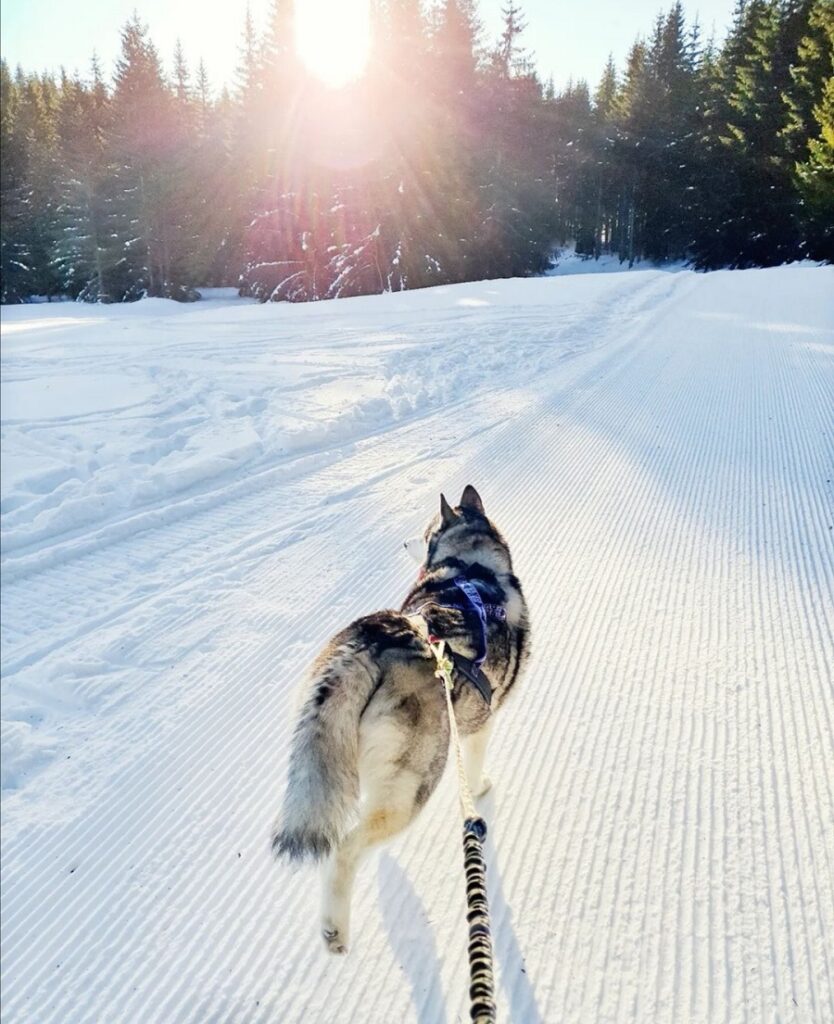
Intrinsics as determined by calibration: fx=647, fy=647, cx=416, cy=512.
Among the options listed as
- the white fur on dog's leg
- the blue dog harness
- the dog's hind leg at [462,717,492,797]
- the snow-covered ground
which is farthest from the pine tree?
the white fur on dog's leg

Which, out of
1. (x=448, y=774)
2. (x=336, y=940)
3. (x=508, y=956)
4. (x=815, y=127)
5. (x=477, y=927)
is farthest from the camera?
(x=815, y=127)

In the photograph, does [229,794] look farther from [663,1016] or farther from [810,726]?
[810,726]

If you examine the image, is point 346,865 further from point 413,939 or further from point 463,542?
point 463,542

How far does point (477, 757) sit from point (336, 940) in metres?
0.88

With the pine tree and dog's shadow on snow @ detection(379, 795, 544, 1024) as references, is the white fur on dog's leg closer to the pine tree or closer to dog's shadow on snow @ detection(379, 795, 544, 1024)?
dog's shadow on snow @ detection(379, 795, 544, 1024)

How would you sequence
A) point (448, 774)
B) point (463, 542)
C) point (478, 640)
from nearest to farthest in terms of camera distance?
point (478, 640), point (448, 774), point (463, 542)

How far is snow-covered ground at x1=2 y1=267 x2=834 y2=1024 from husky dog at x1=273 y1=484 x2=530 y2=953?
47 centimetres

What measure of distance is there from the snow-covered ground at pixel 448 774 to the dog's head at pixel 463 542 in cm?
75

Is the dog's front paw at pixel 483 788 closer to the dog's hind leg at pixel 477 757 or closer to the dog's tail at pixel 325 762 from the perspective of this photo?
the dog's hind leg at pixel 477 757

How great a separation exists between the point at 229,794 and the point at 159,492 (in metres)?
3.77

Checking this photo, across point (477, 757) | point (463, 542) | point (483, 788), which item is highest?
point (463, 542)

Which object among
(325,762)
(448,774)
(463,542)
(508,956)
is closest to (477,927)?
(325,762)

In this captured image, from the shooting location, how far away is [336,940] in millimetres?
1968

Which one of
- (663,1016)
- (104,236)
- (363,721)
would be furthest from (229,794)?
(104,236)
